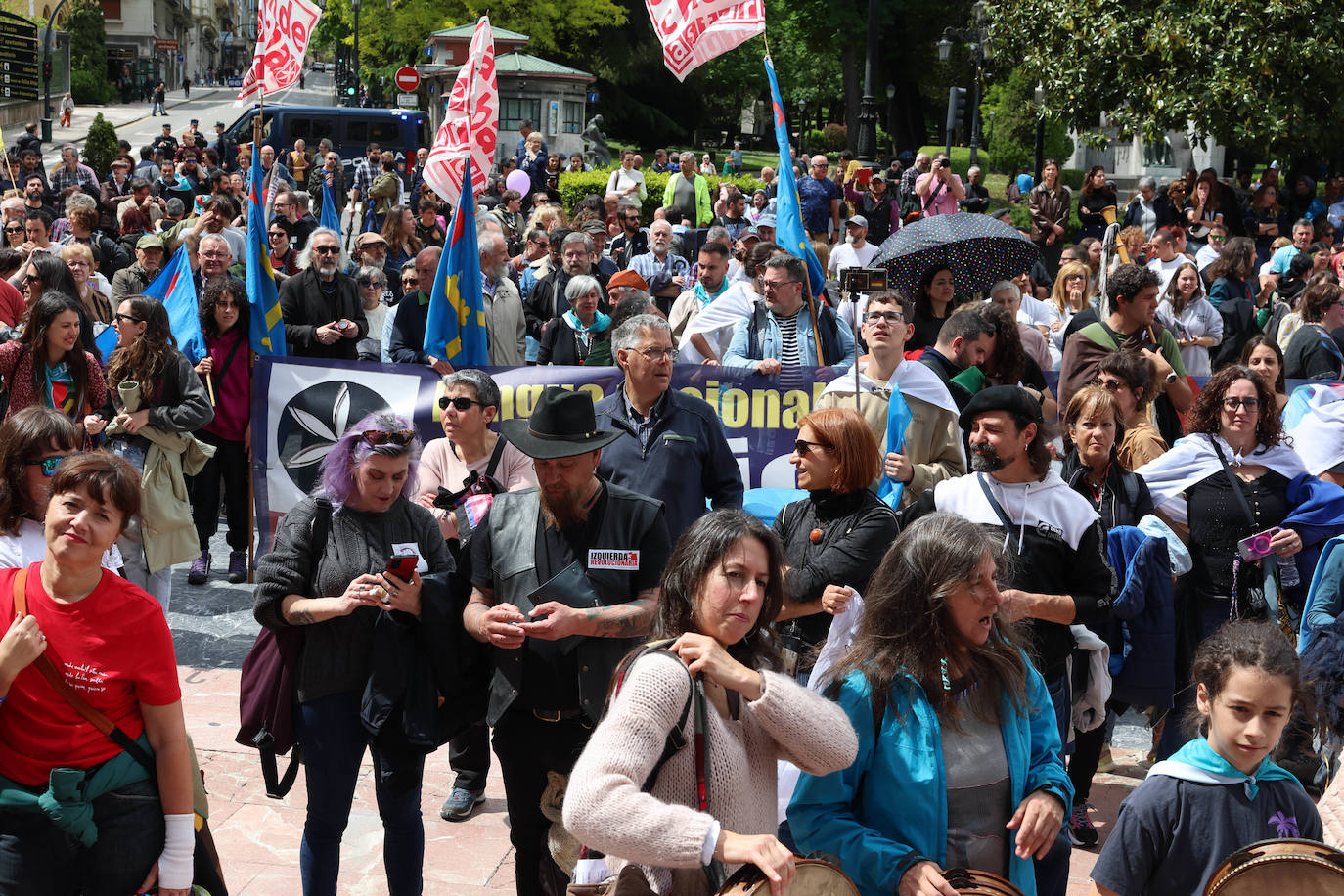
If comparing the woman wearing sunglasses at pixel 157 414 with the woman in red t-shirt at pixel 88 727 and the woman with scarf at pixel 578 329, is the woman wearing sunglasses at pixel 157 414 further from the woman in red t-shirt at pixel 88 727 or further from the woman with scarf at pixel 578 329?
the woman in red t-shirt at pixel 88 727

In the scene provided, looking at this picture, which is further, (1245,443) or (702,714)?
(1245,443)

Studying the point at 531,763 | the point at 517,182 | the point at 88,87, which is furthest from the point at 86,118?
the point at 531,763

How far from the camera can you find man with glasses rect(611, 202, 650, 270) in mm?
15469

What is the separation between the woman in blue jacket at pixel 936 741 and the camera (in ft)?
10.5

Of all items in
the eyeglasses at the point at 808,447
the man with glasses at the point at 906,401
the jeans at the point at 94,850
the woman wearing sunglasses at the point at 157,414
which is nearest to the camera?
the jeans at the point at 94,850

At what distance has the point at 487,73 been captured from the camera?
9.20 meters

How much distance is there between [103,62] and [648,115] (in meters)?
32.8

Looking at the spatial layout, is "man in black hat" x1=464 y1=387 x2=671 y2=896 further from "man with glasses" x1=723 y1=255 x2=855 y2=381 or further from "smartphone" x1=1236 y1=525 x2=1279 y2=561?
"man with glasses" x1=723 y1=255 x2=855 y2=381

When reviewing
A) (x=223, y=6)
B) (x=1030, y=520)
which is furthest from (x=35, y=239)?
(x=223, y=6)

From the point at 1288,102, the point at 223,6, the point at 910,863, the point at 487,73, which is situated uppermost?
the point at 223,6

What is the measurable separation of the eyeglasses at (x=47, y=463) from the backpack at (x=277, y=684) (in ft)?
2.78

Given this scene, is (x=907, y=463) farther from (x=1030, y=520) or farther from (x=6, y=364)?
(x=6, y=364)

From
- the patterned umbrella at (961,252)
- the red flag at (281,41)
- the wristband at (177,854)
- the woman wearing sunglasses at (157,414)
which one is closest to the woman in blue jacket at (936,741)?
the wristband at (177,854)

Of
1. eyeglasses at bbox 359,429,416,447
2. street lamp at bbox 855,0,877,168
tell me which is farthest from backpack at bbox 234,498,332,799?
street lamp at bbox 855,0,877,168
